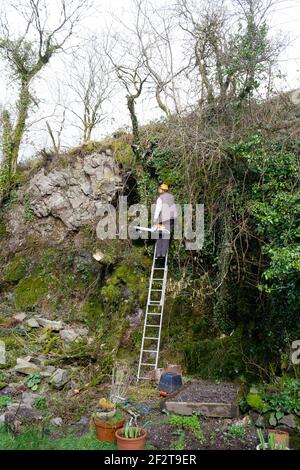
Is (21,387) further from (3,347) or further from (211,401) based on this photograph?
(211,401)

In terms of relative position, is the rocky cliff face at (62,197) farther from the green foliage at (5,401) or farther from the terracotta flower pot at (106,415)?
the terracotta flower pot at (106,415)

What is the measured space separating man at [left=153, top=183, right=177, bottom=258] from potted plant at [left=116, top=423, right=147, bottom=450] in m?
4.16

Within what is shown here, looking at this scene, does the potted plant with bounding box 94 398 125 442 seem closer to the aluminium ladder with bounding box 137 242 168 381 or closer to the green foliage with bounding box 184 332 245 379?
the aluminium ladder with bounding box 137 242 168 381

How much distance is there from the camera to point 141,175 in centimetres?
962

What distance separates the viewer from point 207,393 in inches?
240

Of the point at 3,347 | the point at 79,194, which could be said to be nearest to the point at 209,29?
the point at 79,194

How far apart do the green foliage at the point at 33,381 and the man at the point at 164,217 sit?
10.7 feet

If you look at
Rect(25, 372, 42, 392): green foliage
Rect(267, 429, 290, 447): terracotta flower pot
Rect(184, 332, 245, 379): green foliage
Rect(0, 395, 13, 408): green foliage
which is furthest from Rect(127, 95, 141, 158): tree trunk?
Rect(267, 429, 290, 447): terracotta flower pot

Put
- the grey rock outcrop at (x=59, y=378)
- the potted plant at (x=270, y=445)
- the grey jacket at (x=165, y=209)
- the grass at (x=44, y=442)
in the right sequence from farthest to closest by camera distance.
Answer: the grey jacket at (x=165, y=209)
the grey rock outcrop at (x=59, y=378)
the grass at (x=44, y=442)
the potted plant at (x=270, y=445)

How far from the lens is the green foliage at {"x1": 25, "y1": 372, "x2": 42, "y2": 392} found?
266 inches

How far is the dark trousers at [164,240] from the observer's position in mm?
8289

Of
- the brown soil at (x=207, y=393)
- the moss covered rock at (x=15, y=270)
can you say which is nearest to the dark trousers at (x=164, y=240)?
the brown soil at (x=207, y=393)

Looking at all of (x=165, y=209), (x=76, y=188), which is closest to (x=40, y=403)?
(x=165, y=209)

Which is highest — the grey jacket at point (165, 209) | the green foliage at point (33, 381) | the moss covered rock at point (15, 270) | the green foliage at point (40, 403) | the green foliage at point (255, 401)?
the grey jacket at point (165, 209)
